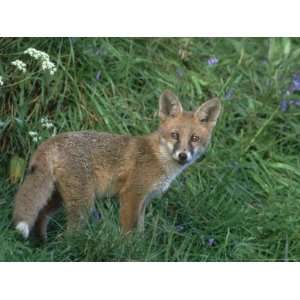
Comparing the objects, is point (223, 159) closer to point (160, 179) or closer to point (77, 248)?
point (160, 179)

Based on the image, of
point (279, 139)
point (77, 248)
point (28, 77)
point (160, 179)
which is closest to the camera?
point (77, 248)

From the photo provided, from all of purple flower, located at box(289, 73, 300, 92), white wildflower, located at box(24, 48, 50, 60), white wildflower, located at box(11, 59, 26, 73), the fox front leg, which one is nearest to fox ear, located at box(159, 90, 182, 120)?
the fox front leg

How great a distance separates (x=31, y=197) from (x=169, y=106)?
137 centimetres

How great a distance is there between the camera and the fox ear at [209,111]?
20.0 ft

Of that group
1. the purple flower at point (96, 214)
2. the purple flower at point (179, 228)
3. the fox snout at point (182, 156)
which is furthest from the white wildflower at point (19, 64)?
the purple flower at point (179, 228)

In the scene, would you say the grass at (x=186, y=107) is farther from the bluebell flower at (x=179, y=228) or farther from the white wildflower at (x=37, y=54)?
the white wildflower at (x=37, y=54)

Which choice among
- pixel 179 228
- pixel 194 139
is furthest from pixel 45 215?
pixel 194 139

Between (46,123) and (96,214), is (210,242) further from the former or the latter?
(46,123)

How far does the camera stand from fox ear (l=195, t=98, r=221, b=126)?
6090 mm

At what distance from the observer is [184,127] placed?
5.99 metres

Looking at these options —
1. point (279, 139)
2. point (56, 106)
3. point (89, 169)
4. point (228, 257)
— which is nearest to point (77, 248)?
point (89, 169)

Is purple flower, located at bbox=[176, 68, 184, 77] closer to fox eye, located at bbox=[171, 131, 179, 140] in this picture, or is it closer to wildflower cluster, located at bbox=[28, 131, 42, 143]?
fox eye, located at bbox=[171, 131, 179, 140]

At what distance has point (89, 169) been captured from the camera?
5.91 metres
